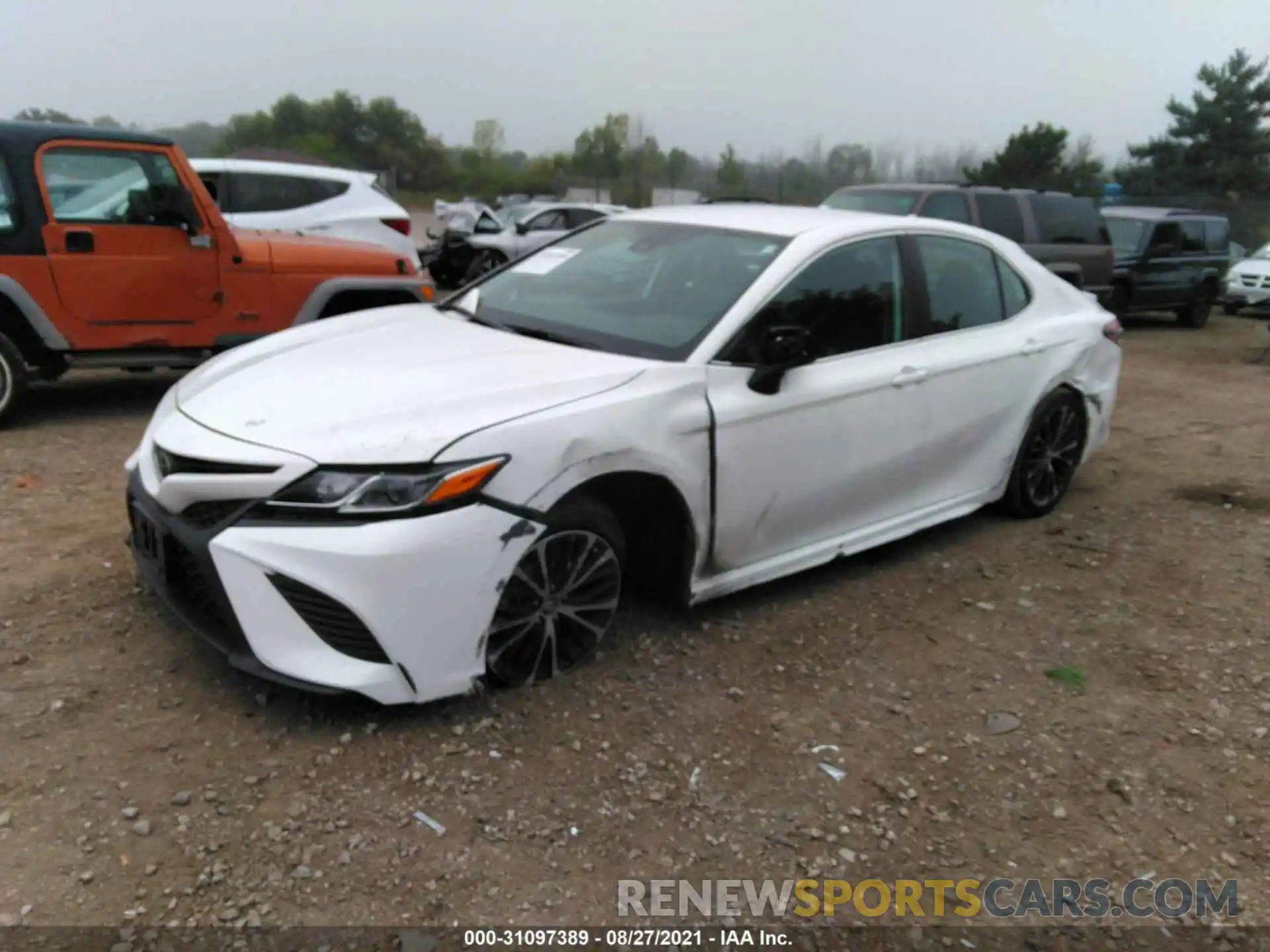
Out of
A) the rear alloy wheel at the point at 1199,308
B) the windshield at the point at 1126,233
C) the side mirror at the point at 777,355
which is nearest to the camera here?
the side mirror at the point at 777,355

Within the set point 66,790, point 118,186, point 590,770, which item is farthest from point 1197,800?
point 118,186

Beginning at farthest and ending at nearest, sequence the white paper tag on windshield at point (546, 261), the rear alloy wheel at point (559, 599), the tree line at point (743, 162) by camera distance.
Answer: the tree line at point (743, 162)
the white paper tag on windshield at point (546, 261)
the rear alloy wheel at point (559, 599)

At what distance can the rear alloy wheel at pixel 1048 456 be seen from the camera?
5.27 m

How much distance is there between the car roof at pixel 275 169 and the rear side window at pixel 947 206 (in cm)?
596

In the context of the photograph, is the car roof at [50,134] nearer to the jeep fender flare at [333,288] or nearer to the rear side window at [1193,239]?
the jeep fender flare at [333,288]

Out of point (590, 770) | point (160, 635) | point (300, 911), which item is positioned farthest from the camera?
point (160, 635)

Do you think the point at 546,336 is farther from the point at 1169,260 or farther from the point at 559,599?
the point at 1169,260

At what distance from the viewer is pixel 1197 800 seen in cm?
320

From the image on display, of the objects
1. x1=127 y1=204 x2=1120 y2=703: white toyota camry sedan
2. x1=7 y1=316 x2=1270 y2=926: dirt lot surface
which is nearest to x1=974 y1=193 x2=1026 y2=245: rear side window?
x1=127 y1=204 x2=1120 y2=703: white toyota camry sedan

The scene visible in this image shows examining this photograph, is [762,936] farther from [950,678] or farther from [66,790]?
[66,790]

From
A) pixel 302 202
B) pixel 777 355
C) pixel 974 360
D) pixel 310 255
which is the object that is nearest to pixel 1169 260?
pixel 302 202

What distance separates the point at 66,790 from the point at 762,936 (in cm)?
Result: 192

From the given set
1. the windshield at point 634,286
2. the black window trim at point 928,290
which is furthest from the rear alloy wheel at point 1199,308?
the windshield at point 634,286

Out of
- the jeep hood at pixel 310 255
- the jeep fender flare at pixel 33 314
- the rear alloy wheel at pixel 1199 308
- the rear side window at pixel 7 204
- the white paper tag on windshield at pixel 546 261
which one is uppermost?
the rear side window at pixel 7 204
